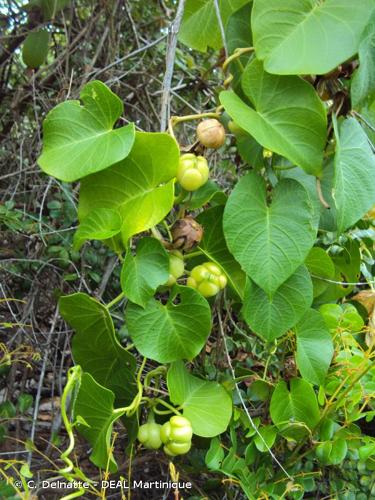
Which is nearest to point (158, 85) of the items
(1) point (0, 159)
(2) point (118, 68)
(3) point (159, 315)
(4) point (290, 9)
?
(2) point (118, 68)

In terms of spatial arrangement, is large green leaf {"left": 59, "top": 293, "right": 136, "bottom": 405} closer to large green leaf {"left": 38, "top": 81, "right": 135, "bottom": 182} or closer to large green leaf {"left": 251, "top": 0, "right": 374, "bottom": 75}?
large green leaf {"left": 38, "top": 81, "right": 135, "bottom": 182}

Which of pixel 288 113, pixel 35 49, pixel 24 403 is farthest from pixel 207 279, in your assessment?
pixel 35 49

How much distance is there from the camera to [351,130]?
785 millimetres

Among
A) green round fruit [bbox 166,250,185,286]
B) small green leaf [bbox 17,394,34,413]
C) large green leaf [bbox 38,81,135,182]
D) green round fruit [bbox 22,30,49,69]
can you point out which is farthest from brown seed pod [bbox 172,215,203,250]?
green round fruit [bbox 22,30,49,69]

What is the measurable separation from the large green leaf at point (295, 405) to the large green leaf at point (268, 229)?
254 millimetres

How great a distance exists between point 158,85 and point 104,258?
508 mm

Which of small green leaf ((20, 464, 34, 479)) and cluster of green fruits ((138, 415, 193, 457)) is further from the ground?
small green leaf ((20, 464, 34, 479))

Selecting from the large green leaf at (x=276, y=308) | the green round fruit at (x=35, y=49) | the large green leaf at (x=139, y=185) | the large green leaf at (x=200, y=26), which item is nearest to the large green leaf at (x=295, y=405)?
the large green leaf at (x=276, y=308)

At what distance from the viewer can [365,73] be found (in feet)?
2.45

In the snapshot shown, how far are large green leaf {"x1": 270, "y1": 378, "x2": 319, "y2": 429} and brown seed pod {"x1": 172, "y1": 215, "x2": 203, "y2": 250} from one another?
30 cm

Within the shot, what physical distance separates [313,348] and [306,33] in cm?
47

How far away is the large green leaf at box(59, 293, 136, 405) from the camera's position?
73cm

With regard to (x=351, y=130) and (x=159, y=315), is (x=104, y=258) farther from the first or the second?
(x=351, y=130)

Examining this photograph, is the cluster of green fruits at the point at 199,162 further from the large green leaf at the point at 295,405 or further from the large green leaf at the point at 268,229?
the large green leaf at the point at 295,405
